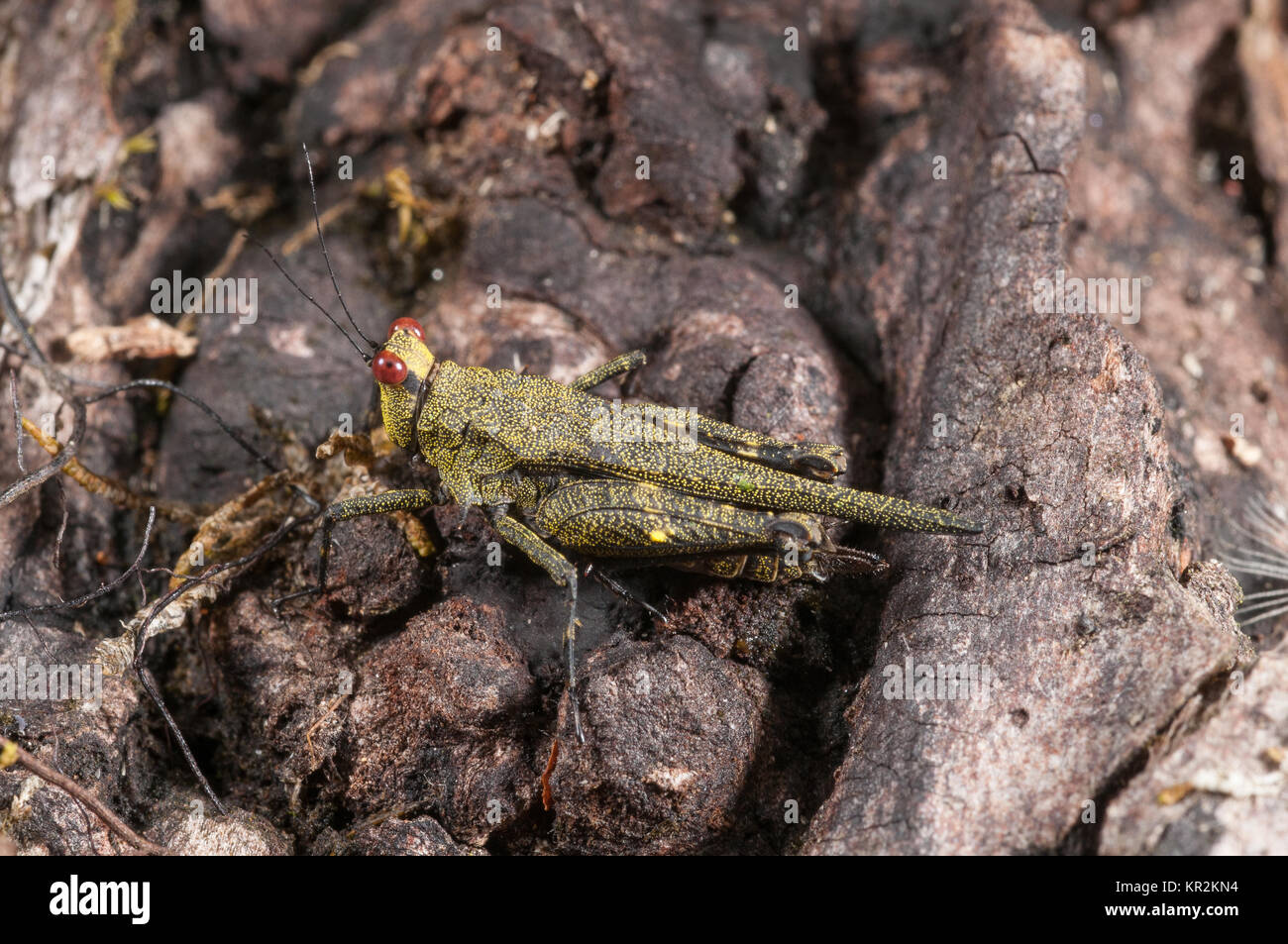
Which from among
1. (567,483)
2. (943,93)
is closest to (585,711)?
(567,483)

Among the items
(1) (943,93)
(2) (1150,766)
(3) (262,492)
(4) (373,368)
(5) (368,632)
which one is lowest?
(2) (1150,766)

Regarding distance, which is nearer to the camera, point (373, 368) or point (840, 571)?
point (840, 571)

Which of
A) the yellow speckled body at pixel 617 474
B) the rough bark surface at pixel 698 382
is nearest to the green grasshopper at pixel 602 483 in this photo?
the yellow speckled body at pixel 617 474

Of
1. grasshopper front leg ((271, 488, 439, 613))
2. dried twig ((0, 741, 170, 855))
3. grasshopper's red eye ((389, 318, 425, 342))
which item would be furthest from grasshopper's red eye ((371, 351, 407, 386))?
dried twig ((0, 741, 170, 855))

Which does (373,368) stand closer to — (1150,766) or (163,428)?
(163,428)

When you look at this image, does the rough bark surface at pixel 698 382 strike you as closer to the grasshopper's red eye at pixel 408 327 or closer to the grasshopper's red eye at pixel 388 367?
the grasshopper's red eye at pixel 408 327

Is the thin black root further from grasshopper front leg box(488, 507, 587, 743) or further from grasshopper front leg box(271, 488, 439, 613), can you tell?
grasshopper front leg box(488, 507, 587, 743)

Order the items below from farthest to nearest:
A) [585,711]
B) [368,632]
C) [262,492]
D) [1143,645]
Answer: [262,492], [368,632], [585,711], [1143,645]
